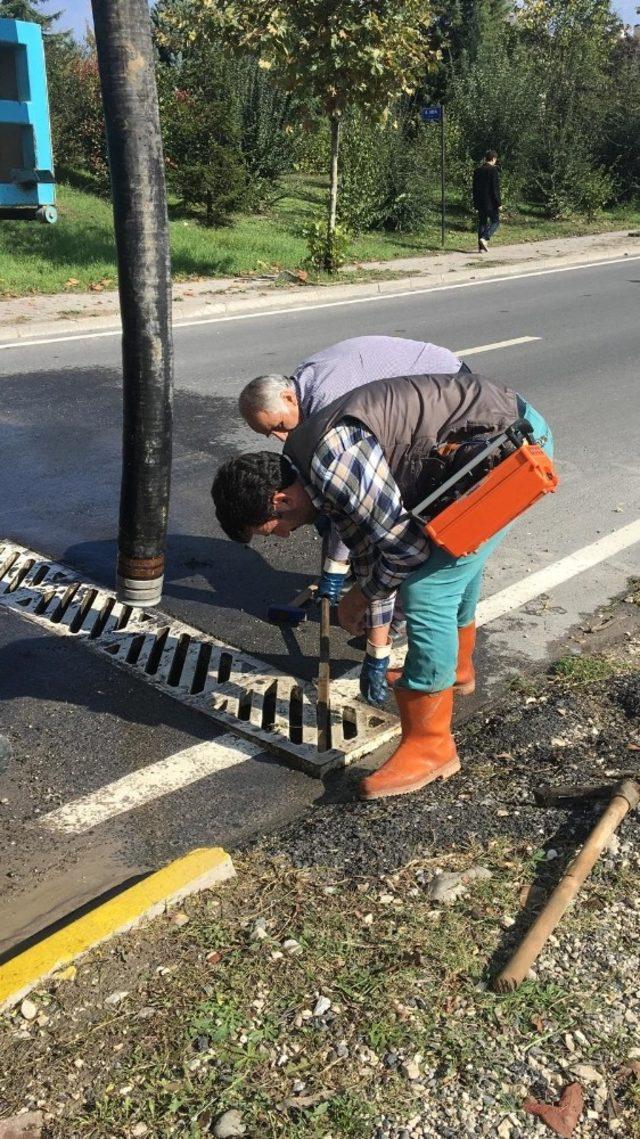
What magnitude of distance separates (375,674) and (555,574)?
5.87ft

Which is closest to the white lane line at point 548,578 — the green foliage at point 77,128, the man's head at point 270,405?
the man's head at point 270,405

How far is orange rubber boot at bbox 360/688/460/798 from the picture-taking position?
3.39 meters

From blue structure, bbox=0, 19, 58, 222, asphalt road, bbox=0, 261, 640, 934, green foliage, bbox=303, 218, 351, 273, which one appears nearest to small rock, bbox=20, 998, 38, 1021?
asphalt road, bbox=0, 261, 640, 934

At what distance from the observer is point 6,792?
3.47 metres

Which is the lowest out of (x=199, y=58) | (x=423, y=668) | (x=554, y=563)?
(x=554, y=563)

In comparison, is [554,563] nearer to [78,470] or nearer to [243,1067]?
[78,470]

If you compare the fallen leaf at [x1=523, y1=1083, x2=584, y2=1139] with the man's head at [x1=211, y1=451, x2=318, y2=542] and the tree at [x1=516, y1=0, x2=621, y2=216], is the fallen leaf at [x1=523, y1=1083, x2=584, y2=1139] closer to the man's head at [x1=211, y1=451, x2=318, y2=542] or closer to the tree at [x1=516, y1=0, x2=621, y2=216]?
the man's head at [x1=211, y1=451, x2=318, y2=542]

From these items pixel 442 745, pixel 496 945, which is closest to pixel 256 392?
pixel 442 745

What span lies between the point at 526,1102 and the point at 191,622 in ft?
9.32

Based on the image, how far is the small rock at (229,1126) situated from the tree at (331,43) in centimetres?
1410

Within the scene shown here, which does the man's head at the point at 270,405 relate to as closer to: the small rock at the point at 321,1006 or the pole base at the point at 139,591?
the pole base at the point at 139,591

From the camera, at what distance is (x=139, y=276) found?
378 centimetres

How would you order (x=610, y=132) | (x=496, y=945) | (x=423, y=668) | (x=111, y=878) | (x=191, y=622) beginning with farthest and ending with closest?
(x=610, y=132)
(x=191, y=622)
(x=423, y=668)
(x=111, y=878)
(x=496, y=945)

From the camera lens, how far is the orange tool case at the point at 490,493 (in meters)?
3.04
